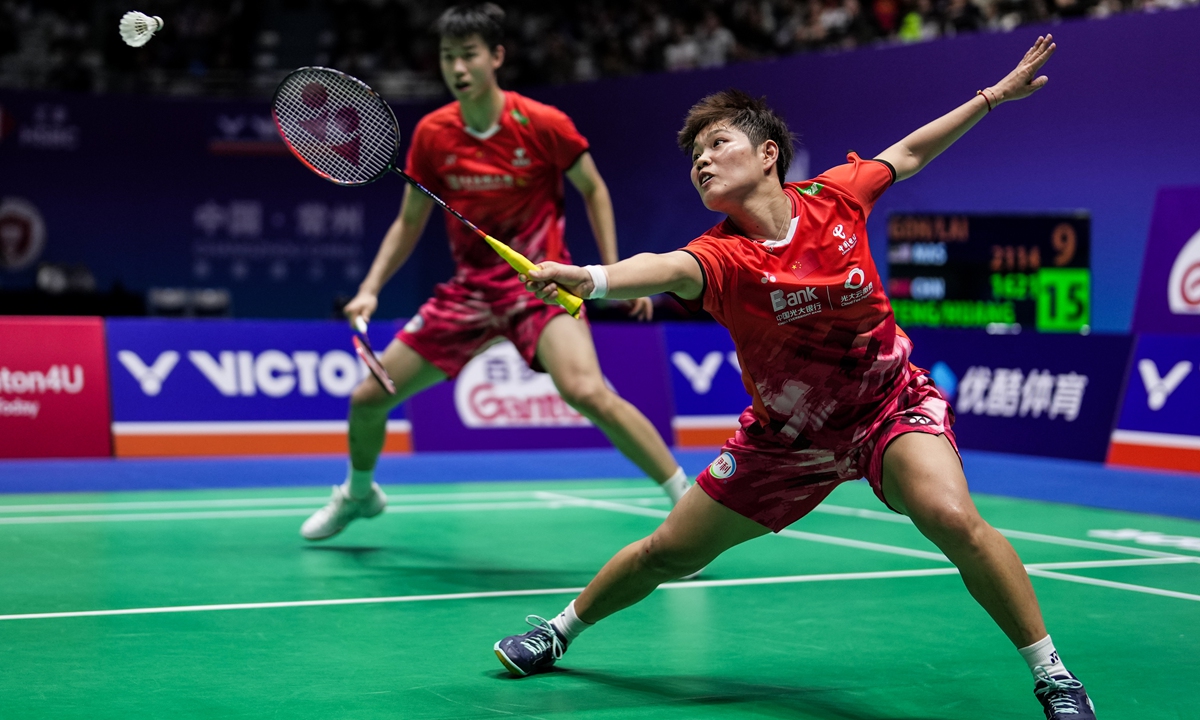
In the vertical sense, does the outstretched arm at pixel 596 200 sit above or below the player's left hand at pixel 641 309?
above

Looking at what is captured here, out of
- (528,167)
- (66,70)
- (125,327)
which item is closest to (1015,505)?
(528,167)

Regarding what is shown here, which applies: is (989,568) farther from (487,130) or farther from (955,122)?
(487,130)

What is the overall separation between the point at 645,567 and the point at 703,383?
22.3ft

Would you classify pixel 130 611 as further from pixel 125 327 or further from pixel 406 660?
pixel 125 327

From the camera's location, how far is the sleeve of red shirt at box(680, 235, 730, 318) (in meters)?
3.31

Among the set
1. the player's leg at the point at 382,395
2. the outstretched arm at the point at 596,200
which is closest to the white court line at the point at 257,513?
the player's leg at the point at 382,395

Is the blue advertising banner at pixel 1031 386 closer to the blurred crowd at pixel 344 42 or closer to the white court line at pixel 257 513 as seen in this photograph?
the white court line at pixel 257 513

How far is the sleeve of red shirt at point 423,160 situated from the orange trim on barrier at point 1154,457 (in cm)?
541

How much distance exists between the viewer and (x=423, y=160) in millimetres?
5762

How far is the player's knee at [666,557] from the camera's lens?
144 inches

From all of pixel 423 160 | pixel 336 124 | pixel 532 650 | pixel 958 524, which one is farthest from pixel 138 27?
pixel 958 524

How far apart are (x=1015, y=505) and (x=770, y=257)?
15.6 feet

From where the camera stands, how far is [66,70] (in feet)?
62.6

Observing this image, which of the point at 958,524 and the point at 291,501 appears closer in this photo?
the point at 958,524
